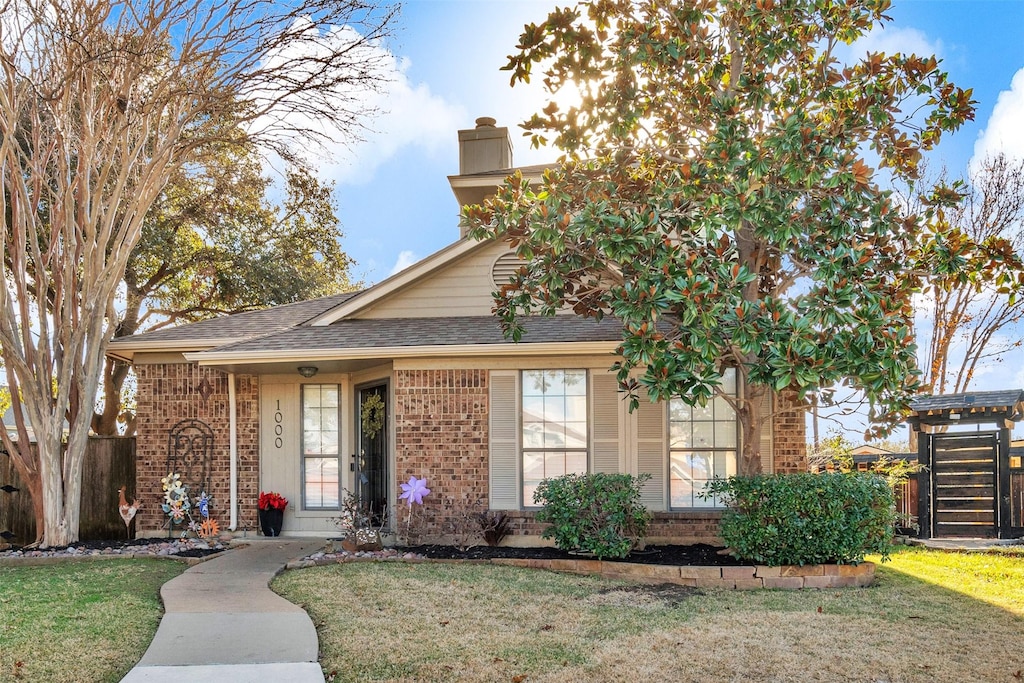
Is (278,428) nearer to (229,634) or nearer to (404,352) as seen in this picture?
(404,352)

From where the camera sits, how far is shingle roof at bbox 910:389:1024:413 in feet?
38.7

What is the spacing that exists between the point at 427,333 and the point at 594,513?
325 centimetres

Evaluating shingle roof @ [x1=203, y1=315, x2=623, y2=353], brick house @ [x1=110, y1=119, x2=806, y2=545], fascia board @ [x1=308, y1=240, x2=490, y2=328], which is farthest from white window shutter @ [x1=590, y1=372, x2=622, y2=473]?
fascia board @ [x1=308, y1=240, x2=490, y2=328]

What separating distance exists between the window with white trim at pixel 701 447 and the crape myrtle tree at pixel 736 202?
0.45 meters

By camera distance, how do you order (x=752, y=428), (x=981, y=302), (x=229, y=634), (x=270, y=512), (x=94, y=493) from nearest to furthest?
(x=229, y=634) < (x=752, y=428) < (x=270, y=512) < (x=94, y=493) < (x=981, y=302)

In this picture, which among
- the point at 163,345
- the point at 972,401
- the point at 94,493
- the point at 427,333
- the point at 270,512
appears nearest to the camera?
the point at 427,333

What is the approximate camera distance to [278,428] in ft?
38.2

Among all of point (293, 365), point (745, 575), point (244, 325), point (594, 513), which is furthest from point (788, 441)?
point (244, 325)

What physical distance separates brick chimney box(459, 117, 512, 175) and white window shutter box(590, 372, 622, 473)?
4783 mm

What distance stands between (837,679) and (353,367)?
292 inches

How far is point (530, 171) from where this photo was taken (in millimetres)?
12352

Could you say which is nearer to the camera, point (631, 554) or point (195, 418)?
point (631, 554)

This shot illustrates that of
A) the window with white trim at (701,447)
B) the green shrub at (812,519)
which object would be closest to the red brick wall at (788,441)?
the window with white trim at (701,447)

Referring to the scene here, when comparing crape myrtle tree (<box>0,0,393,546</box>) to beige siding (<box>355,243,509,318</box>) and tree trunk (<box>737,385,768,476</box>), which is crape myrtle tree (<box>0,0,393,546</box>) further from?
tree trunk (<box>737,385,768,476</box>)
